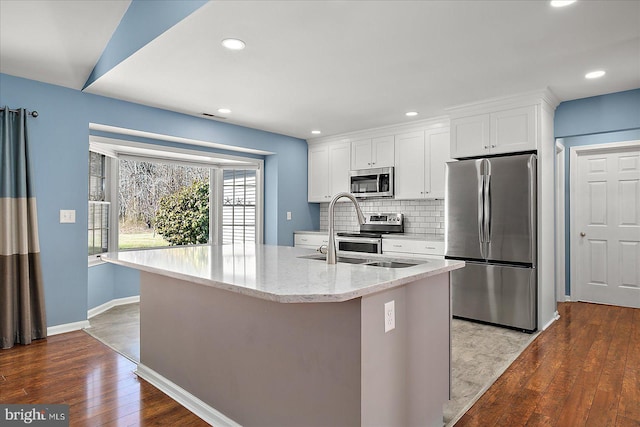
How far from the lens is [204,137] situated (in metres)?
4.83

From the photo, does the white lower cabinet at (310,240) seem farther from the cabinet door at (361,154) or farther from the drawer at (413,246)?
the cabinet door at (361,154)

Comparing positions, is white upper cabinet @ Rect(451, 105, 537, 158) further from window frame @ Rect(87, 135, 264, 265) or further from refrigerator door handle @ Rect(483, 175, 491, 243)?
window frame @ Rect(87, 135, 264, 265)

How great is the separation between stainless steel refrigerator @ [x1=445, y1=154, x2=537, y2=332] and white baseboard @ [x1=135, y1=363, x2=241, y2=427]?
287 centimetres

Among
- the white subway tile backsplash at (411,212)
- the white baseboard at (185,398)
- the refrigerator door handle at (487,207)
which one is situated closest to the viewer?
the white baseboard at (185,398)

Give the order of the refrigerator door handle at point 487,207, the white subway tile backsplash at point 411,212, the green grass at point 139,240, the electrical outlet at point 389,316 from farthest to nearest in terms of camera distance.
A: the green grass at point 139,240 < the white subway tile backsplash at point 411,212 < the refrigerator door handle at point 487,207 < the electrical outlet at point 389,316

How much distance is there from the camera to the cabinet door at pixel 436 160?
4734mm

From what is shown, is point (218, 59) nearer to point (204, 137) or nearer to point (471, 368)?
point (204, 137)

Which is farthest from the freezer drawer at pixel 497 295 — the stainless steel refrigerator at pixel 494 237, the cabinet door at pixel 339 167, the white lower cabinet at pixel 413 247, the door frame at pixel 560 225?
the cabinet door at pixel 339 167

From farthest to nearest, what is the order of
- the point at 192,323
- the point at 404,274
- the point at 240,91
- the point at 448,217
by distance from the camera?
the point at 448,217, the point at 240,91, the point at 192,323, the point at 404,274

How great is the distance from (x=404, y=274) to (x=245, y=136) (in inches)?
158

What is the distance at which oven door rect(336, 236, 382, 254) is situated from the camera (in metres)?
5.02

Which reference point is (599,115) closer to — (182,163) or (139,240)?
(182,163)

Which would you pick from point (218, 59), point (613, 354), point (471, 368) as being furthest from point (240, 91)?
point (613, 354)

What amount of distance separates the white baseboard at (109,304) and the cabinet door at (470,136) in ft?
14.1
